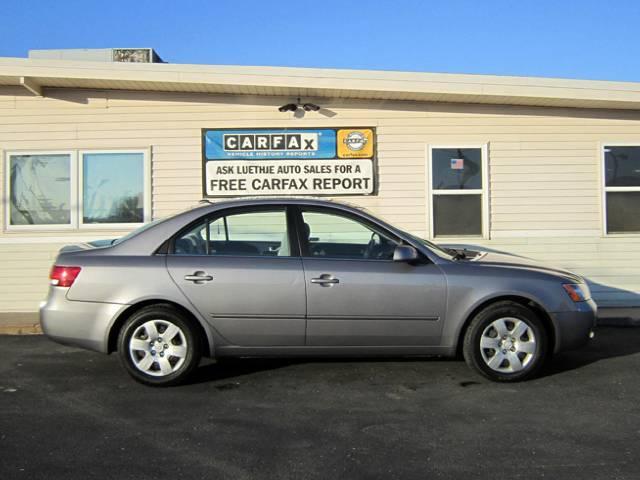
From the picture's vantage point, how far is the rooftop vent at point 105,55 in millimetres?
9203

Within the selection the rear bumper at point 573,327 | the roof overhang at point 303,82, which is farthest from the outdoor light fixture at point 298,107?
the rear bumper at point 573,327

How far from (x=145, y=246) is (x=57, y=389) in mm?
1437

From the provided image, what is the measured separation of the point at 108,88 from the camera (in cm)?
881

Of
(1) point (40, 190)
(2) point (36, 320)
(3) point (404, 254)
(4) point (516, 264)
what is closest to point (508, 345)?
(4) point (516, 264)

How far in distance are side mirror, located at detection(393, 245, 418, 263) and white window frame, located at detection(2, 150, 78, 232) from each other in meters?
5.36

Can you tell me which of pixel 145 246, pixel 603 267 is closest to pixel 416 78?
pixel 603 267

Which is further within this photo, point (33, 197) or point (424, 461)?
point (33, 197)

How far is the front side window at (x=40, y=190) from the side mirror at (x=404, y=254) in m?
5.47

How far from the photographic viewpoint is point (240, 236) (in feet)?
18.7

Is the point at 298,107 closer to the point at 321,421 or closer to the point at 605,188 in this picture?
the point at 605,188

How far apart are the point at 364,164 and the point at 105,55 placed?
420 cm

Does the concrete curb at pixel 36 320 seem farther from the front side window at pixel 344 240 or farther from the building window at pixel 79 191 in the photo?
the front side window at pixel 344 240

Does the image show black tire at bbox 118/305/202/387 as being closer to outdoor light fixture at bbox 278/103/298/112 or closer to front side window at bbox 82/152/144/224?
front side window at bbox 82/152/144/224

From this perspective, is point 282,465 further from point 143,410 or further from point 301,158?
point 301,158
